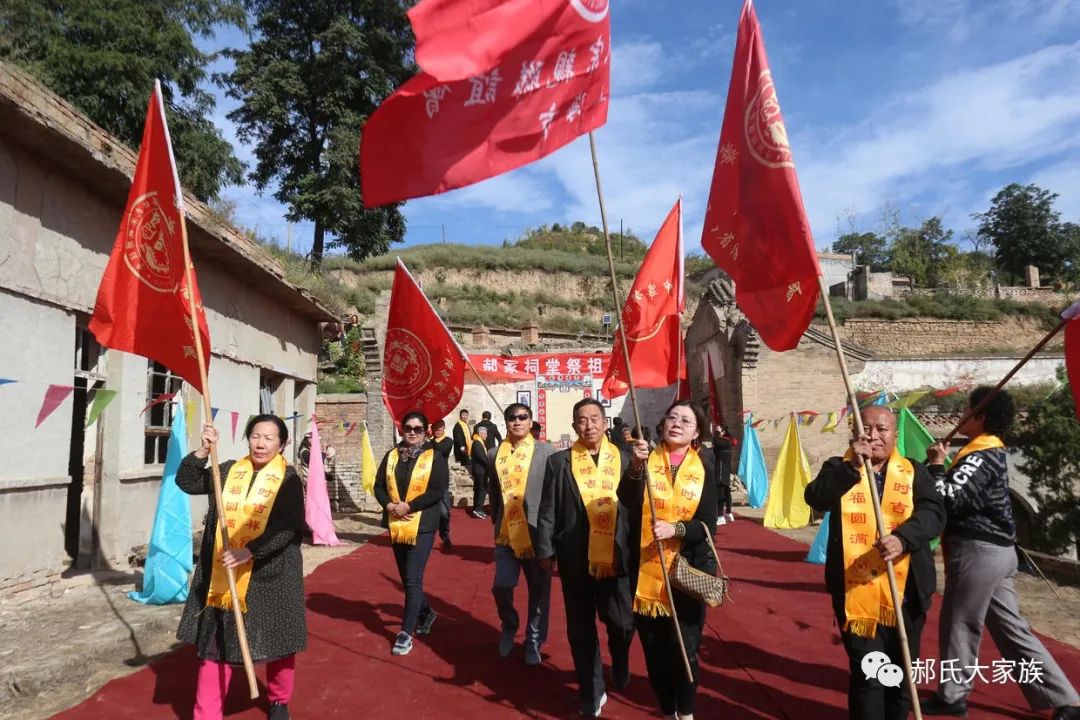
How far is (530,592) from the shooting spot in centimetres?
516

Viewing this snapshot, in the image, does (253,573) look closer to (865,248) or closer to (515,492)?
(515,492)

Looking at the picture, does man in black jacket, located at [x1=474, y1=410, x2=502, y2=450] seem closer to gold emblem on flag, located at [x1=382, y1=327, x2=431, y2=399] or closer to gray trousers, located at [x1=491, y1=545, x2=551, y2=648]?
gold emblem on flag, located at [x1=382, y1=327, x2=431, y2=399]

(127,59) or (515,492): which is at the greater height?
(127,59)

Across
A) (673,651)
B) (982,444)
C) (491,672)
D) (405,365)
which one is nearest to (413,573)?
(491,672)

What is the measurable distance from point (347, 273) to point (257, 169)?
1346cm

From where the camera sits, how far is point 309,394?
1525 cm

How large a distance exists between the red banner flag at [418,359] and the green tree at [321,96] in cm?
1943

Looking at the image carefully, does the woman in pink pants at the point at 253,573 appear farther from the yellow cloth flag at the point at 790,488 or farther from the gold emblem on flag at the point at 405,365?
the yellow cloth flag at the point at 790,488

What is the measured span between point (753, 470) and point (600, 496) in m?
11.3

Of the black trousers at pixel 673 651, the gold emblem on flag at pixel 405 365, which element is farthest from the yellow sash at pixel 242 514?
the gold emblem on flag at pixel 405 365

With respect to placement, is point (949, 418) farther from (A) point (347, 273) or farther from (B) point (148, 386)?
(A) point (347, 273)

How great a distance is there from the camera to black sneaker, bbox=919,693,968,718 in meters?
4.05

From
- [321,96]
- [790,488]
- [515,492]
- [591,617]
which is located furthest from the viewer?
[321,96]

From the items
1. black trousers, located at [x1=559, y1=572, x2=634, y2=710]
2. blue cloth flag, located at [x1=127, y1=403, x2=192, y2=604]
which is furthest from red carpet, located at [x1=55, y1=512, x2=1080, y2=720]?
blue cloth flag, located at [x1=127, y1=403, x2=192, y2=604]
